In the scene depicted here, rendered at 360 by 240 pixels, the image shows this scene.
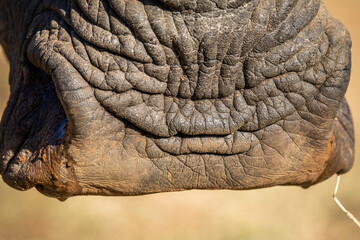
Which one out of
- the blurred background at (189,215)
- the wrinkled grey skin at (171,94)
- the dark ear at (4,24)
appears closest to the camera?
the wrinkled grey skin at (171,94)

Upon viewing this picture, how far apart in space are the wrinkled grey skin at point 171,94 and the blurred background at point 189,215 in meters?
2.44

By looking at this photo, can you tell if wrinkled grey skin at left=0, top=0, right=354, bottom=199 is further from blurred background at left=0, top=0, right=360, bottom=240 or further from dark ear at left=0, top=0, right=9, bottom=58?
blurred background at left=0, top=0, right=360, bottom=240

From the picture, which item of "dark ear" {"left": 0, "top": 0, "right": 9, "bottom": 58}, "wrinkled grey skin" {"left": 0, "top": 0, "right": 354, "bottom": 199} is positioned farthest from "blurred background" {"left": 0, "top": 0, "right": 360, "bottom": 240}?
"wrinkled grey skin" {"left": 0, "top": 0, "right": 354, "bottom": 199}

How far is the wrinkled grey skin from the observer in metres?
1.94

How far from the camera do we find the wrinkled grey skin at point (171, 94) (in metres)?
1.94

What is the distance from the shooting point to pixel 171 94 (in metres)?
2.04

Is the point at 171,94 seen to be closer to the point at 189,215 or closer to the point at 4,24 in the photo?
the point at 4,24

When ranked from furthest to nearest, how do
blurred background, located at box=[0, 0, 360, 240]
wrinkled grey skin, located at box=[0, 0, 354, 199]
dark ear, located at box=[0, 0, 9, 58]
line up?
blurred background, located at box=[0, 0, 360, 240]
dark ear, located at box=[0, 0, 9, 58]
wrinkled grey skin, located at box=[0, 0, 354, 199]

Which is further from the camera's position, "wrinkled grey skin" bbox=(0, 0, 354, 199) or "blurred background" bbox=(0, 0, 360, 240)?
"blurred background" bbox=(0, 0, 360, 240)

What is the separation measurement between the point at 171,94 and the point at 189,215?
297cm

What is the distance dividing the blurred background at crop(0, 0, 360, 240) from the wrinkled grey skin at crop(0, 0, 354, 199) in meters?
2.44

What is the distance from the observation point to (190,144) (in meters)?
2.08

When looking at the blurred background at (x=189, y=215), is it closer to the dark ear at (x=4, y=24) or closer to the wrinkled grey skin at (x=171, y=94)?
the dark ear at (x=4, y=24)

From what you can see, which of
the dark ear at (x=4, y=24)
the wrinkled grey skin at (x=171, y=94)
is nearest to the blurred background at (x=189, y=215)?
the dark ear at (x=4, y=24)
